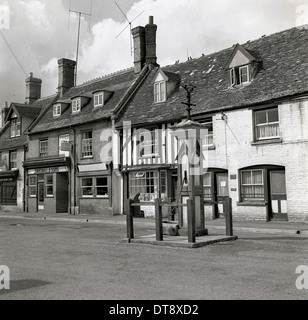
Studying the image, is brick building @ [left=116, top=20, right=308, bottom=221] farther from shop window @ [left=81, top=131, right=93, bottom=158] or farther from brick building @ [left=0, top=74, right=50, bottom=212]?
brick building @ [left=0, top=74, right=50, bottom=212]

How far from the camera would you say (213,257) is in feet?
29.7

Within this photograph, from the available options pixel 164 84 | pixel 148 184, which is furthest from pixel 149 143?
pixel 164 84

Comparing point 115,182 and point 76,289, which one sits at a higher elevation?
point 115,182

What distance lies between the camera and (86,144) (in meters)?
26.0

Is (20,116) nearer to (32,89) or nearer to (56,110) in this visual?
(56,110)

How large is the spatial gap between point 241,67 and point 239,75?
447 mm

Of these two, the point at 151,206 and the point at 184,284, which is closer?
the point at 184,284

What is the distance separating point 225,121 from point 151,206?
667 cm

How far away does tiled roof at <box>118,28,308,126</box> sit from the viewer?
58.1 feet

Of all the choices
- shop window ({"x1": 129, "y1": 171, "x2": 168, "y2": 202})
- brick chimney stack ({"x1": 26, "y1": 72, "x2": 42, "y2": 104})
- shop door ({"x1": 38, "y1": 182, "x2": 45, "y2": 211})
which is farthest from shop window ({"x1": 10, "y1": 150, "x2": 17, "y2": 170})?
shop window ({"x1": 129, "y1": 171, "x2": 168, "y2": 202})

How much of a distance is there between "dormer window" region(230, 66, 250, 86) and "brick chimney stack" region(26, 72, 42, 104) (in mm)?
23269
